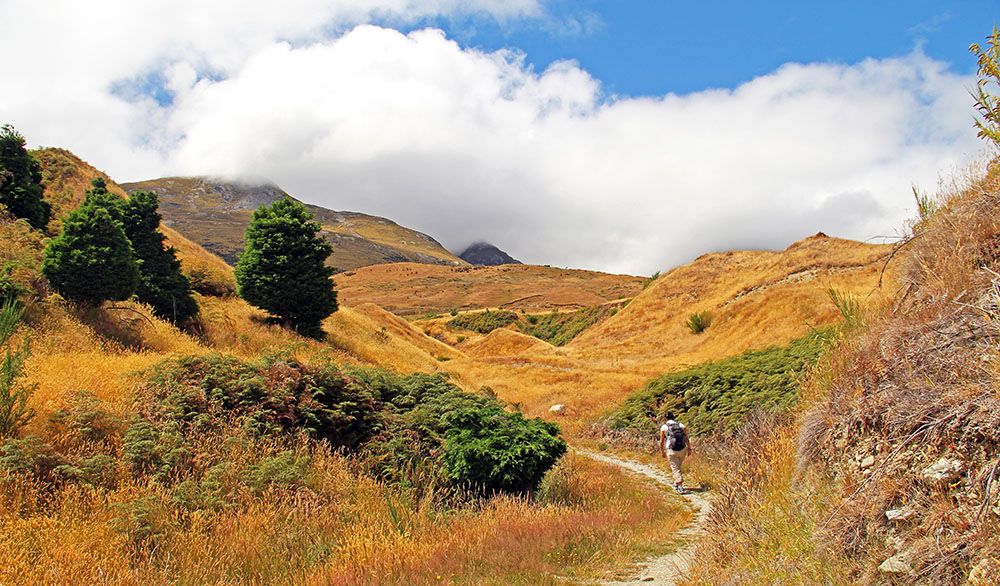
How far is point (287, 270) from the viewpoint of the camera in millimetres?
27016

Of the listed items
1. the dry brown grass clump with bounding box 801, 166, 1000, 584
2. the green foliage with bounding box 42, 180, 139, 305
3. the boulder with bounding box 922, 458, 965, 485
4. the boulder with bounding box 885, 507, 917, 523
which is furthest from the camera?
the green foliage with bounding box 42, 180, 139, 305

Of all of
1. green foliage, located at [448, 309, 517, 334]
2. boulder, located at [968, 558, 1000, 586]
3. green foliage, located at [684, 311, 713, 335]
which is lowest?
boulder, located at [968, 558, 1000, 586]

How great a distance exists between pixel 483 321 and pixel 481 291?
7055 cm

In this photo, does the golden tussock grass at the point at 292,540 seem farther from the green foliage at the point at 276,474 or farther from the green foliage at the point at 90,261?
the green foliage at the point at 90,261

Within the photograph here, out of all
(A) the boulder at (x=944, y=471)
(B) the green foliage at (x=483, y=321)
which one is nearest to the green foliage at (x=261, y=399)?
(A) the boulder at (x=944, y=471)

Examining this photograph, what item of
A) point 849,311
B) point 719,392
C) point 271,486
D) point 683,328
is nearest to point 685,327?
point 683,328

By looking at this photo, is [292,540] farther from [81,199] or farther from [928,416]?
[81,199]

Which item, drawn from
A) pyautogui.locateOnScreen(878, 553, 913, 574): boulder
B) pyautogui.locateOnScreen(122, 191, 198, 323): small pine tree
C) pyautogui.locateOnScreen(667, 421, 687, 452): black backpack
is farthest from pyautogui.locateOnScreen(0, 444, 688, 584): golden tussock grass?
pyautogui.locateOnScreen(122, 191, 198, 323): small pine tree

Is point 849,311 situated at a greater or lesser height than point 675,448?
greater

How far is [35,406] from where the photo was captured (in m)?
8.26

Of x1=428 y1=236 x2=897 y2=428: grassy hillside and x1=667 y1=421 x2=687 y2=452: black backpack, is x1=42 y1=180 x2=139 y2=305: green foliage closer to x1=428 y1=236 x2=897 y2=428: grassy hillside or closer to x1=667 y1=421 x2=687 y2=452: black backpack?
x1=667 y1=421 x2=687 y2=452: black backpack

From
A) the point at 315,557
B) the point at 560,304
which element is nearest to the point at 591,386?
the point at 315,557

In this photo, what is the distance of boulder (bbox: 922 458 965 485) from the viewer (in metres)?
3.35

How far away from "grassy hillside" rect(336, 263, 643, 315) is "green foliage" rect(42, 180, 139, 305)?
110m
